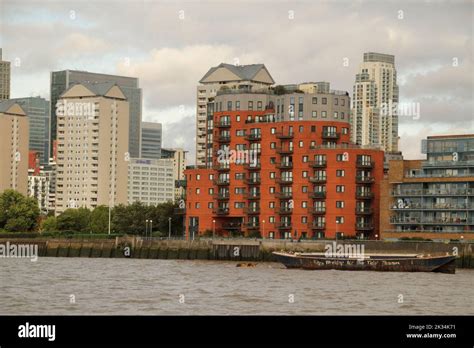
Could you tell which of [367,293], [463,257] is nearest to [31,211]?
[463,257]

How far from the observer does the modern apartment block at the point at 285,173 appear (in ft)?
458

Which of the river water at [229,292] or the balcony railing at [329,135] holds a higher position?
the balcony railing at [329,135]

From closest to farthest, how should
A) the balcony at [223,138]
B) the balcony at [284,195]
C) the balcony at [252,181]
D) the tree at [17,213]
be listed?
the balcony at [284,195], the balcony at [252,181], the balcony at [223,138], the tree at [17,213]

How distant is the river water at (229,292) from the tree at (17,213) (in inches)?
3350

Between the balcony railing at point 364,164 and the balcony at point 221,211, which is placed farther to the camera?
the balcony at point 221,211

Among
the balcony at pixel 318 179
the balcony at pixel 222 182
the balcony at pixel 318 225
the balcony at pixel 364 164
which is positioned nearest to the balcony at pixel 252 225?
the balcony at pixel 222 182

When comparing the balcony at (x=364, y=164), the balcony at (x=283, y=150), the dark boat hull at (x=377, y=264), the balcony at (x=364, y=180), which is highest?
the balcony at (x=283, y=150)

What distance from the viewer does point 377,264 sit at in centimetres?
10912

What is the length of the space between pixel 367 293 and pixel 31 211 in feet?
425

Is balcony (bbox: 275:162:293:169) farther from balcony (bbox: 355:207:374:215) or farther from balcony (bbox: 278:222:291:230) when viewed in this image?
balcony (bbox: 355:207:374:215)

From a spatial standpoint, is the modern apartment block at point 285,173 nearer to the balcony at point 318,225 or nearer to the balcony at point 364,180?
the balcony at point 318,225

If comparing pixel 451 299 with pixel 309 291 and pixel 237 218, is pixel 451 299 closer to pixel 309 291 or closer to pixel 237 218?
pixel 309 291

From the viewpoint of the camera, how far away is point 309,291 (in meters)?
76.8

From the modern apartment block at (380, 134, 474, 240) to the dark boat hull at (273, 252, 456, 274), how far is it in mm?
20372
